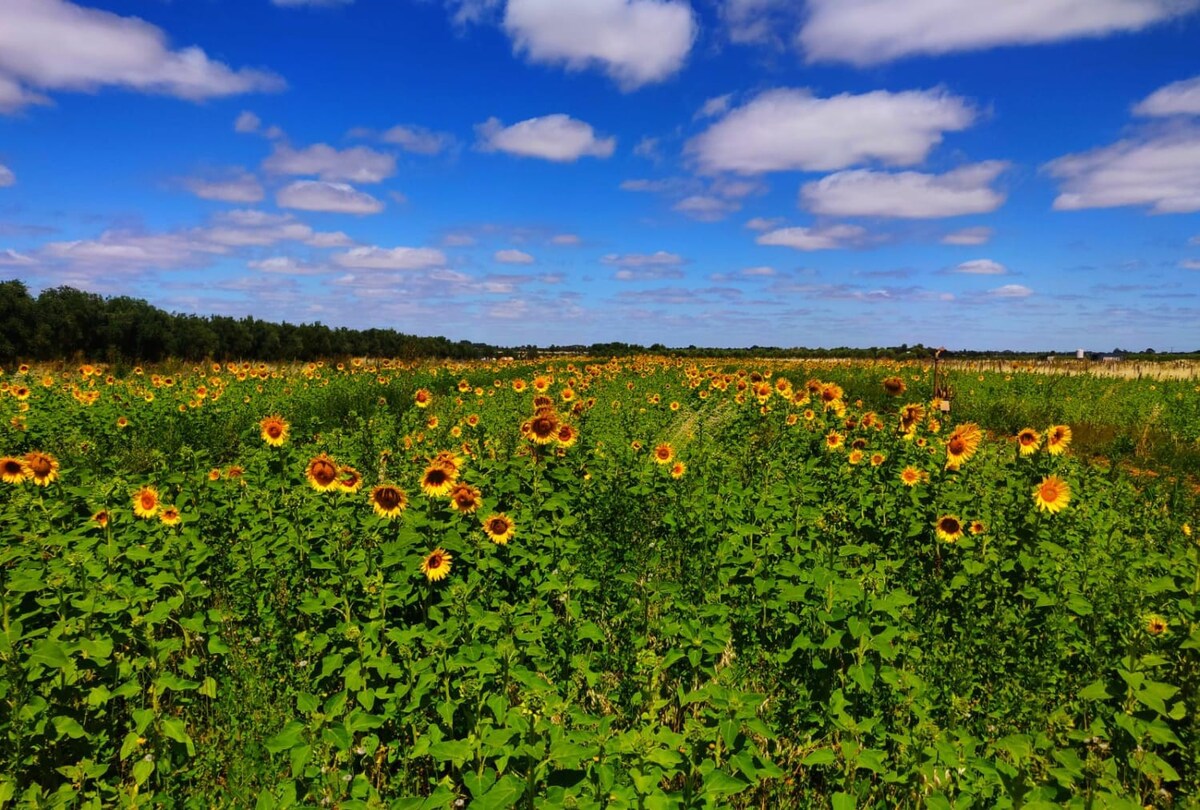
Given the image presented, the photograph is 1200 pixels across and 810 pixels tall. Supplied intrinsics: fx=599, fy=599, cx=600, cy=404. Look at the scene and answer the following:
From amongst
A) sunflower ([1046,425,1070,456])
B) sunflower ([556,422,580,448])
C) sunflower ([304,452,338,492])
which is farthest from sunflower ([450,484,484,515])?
sunflower ([1046,425,1070,456])

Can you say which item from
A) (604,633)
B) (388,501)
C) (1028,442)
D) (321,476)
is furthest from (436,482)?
(1028,442)

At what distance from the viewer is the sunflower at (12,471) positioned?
4.96m

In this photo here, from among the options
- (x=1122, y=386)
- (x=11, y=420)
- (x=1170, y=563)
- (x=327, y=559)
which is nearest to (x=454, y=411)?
(x=11, y=420)

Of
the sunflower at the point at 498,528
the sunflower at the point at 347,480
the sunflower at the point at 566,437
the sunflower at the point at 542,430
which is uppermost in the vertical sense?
the sunflower at the point at 542,430

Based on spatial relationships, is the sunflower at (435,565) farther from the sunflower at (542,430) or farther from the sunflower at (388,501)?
the sunflower at (542,430)

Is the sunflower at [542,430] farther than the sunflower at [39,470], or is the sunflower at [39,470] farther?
the sunflower at [542,430]

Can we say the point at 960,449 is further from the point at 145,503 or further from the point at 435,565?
the point at 145,503

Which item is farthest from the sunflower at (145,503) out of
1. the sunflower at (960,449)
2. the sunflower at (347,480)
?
the sunflower at (960,449)

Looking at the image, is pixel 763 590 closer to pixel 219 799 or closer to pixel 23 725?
pixel 219 799

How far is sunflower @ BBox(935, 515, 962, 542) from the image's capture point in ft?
15.2

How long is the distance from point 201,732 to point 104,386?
12.2 metres

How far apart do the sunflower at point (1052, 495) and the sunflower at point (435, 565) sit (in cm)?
468

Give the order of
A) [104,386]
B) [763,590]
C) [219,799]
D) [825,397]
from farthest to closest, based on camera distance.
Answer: [104,386], [825,397], [763,590], [219,799]

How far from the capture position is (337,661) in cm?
306
